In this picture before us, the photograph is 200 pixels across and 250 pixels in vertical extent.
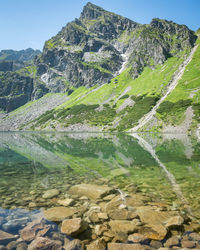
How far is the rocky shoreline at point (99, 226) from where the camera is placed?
6795 millimetres

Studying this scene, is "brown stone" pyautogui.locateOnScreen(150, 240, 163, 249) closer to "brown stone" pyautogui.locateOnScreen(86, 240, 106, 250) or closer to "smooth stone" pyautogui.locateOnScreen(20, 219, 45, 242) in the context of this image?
"brown stone" pyautogui.locateOnScreen(86, 240, 106, 250)

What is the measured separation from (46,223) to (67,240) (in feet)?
5.70

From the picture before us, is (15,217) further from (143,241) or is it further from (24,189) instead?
(143,241)

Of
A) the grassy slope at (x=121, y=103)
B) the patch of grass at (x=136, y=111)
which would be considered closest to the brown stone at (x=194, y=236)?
the patch of grass at (x=136, y=111)

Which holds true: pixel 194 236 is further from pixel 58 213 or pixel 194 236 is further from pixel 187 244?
pixel 58 213

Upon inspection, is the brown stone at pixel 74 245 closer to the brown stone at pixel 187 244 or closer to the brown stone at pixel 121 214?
the brown stone at pixel 121 214

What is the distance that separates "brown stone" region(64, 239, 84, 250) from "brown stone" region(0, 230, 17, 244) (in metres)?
2.34

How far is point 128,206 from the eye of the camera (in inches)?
405

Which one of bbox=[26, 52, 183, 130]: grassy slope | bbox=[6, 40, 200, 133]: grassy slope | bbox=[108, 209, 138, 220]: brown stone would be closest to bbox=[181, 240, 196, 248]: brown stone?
bbox=[108, 209, 138, 220]: brown stone

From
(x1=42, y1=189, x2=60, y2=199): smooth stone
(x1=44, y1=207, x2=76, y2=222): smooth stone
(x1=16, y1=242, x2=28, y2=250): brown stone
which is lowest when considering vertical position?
(x1=42, y1=189, x2=60, y2=199): smooth stone

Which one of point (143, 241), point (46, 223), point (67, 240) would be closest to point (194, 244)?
point (143, 241)

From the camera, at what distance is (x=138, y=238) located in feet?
23.5

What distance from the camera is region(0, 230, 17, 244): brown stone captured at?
275 inches

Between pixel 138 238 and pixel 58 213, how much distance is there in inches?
175
